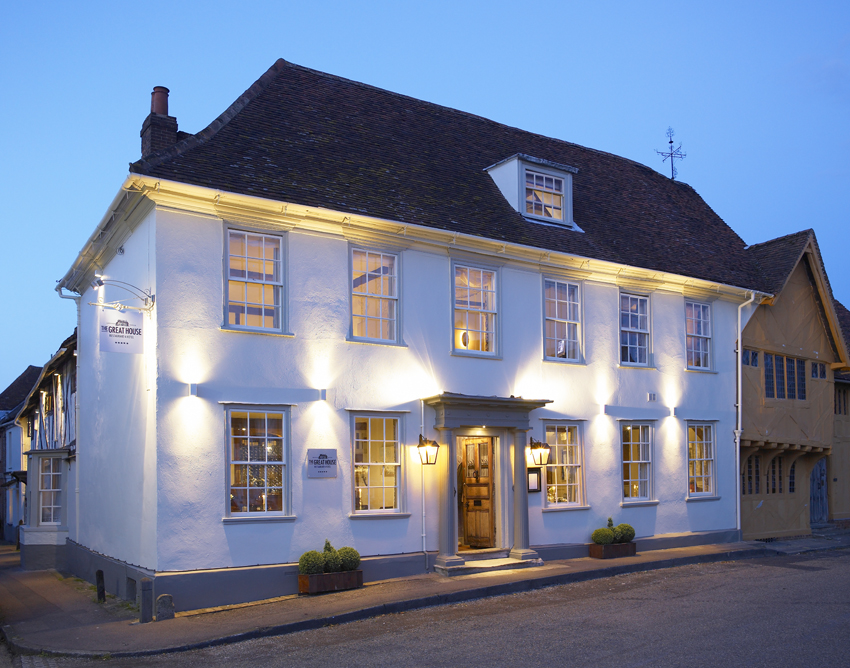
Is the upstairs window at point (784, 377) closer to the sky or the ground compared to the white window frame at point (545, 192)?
closer to the ground

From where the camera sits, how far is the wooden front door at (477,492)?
16125 millimetres

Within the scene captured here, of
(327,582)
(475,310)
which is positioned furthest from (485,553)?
(475,310)

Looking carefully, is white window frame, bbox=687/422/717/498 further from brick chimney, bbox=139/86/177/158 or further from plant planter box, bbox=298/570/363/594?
brick chimney, bbox=139/86/177/158

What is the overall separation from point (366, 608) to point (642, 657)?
4.30 m

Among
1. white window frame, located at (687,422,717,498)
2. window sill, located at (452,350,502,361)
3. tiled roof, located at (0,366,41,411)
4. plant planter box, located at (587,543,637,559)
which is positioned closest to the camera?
window sill, located at (452,350,502,361)

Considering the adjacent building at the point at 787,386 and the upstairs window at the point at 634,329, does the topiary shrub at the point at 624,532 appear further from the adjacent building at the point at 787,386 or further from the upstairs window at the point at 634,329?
the adjacent building at the point at 787,386

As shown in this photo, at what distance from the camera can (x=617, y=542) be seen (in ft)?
55.2

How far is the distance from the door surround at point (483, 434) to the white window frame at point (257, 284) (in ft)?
10.6

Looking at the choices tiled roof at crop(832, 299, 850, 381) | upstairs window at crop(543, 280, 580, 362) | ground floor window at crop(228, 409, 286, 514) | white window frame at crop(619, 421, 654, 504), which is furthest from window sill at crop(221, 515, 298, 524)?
tiled roof at crop(832, 299, 850, 381)

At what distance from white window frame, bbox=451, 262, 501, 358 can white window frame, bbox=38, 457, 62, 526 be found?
36.8 feet

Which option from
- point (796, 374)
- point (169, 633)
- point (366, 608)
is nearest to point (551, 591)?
point (366, 608)

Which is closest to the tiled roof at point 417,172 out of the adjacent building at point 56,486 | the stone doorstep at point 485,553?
the stone doorstep at point 485,553

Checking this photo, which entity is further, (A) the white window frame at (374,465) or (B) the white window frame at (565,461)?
(B) the white window frame at (565,461)

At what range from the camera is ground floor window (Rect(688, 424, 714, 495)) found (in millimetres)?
19234
